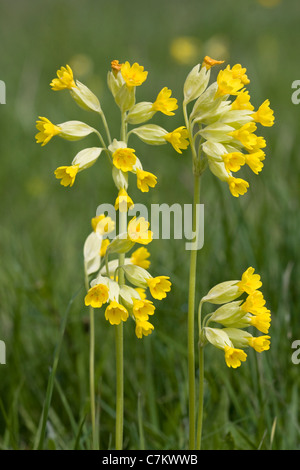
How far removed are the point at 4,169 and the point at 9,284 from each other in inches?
Answer: 58.9

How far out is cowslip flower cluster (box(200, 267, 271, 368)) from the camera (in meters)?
1.02

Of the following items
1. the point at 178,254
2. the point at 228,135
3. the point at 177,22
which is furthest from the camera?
the point at 177,22

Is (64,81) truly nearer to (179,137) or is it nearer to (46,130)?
(46,130)

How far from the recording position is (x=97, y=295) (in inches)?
38.7

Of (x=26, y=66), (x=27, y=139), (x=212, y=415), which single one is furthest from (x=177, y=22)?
(x=212, y=415)

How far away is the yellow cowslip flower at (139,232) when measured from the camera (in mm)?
978

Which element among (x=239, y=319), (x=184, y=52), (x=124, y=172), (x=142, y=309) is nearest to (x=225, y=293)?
(x=239, y=319)

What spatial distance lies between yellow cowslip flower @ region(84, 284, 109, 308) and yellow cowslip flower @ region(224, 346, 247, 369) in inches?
8.7

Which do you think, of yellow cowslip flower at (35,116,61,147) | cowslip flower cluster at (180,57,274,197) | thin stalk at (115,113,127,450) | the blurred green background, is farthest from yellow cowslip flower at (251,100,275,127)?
the blurred green background

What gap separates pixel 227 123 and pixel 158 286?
31cm

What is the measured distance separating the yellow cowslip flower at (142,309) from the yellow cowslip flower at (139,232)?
0.33ft

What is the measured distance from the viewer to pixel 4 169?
3.30 metres

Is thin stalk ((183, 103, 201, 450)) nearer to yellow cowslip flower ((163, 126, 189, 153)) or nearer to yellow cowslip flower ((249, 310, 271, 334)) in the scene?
yellow cowslip flower ((163, 126, 189, 153))

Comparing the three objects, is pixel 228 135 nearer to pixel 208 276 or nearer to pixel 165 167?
pixel 208 276
